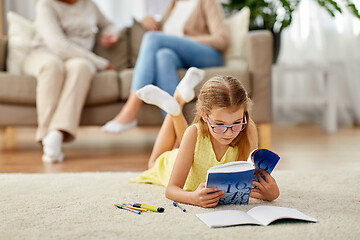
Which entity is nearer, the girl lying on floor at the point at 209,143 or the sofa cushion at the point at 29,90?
the girl lying on floor at the point at 209,143

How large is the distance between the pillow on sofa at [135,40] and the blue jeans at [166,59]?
23.1 inches

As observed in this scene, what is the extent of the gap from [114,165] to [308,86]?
7.45 ft

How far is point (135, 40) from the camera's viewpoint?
2867 millimetres

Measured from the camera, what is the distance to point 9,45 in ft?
8.49

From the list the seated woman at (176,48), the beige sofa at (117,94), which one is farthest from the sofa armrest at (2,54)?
the seated woman at (176,48)

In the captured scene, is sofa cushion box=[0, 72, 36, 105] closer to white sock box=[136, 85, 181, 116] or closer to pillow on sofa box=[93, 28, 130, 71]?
pillow on sofa box=[93, 28, 130, 71]

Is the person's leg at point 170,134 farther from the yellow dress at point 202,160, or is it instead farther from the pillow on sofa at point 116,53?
the pillow on sofa at point 116,53

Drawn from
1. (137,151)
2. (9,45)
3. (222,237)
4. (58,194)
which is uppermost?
(9,45)

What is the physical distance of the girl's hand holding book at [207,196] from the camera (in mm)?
1097

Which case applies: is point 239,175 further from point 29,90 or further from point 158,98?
point 29,90

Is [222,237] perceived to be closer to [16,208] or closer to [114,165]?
[16,208]

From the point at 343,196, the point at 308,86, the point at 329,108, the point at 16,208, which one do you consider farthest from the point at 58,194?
the point at 308,86

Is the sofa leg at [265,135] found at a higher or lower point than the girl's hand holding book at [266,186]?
lower

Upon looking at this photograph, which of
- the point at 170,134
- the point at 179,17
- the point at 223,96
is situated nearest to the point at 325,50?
the point at 179,17
